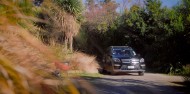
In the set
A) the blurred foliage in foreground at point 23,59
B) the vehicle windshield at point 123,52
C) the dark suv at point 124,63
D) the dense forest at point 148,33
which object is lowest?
the blurred foliage in foreground at point 23,59

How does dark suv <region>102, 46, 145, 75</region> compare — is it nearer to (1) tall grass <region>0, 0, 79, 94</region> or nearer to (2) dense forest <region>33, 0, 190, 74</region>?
(2) dense forest <region>33, 0, 190, 74</region>

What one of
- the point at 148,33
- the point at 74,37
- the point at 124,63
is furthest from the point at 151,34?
the point at 124,63

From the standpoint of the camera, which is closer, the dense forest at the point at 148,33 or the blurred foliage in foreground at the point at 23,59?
the blurred foliage in foreground at the point at 23,59

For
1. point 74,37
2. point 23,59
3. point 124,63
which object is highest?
point 74,37

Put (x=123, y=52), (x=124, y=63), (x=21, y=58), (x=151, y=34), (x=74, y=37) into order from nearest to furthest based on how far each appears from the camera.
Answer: (x=21, y=58)
(x=124, y=63)
(x=123, y=52)
(x=74, y=37)
(x=151, y=34)

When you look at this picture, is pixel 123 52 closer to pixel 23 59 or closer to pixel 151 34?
pixel 151 34

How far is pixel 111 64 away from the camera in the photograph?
19328 millimetres

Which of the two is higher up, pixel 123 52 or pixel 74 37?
pixel 74 37

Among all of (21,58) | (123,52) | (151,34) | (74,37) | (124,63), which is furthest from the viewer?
(151,34)

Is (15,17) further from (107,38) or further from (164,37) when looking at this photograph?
(107,38)

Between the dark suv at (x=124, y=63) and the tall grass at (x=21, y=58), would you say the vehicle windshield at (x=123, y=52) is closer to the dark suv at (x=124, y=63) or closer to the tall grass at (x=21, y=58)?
the dark suv at (x=124, y=63)

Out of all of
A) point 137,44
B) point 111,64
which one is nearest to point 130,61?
point 111,64

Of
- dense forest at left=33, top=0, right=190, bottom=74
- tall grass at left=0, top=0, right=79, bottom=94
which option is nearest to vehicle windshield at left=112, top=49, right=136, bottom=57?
dense forest at left=33, top=0, right=190, bottom=74

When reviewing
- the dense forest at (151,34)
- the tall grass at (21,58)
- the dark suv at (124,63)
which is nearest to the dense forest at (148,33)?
the dense forest at (151,34)
